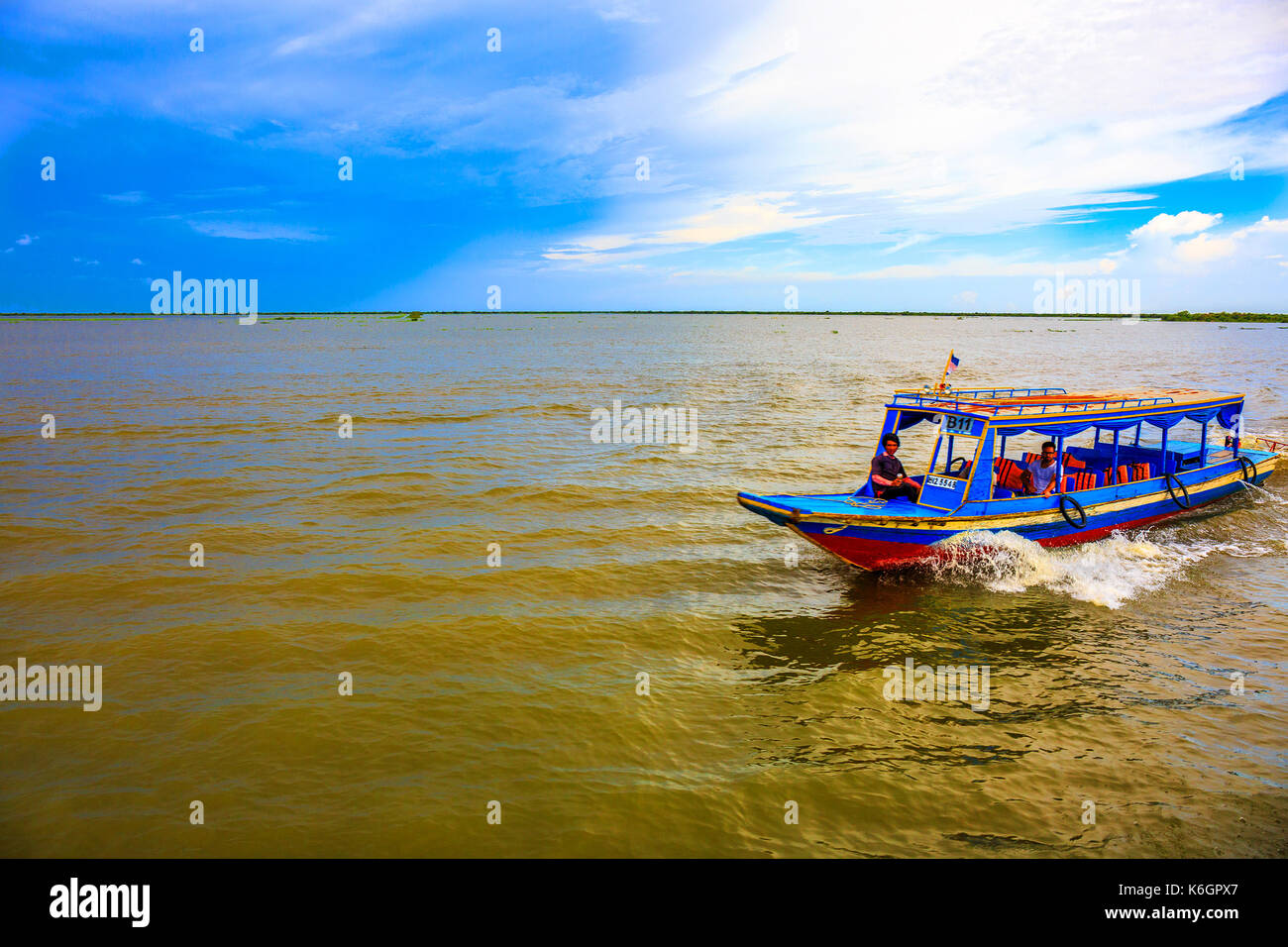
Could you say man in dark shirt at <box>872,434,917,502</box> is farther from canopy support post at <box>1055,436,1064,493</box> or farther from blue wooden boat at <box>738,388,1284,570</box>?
canopy support post at <box>1055,436,1064,493</box>

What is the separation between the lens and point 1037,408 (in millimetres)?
12195

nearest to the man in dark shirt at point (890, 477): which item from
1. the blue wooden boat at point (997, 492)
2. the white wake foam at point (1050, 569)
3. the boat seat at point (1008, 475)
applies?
the blue wooden boat at point (997, 492)

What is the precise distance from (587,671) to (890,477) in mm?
6199

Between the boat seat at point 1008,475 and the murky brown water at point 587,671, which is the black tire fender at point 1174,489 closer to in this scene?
the murky brown water at point 587,671

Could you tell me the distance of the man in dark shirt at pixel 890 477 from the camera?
38.2 ft

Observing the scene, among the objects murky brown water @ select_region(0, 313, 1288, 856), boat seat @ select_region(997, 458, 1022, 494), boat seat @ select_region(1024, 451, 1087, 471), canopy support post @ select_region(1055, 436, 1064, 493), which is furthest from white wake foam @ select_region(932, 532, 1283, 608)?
boat seat @ select_region(1024, 451, 1087, 471)

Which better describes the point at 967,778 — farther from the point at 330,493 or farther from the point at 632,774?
the point at 330,493

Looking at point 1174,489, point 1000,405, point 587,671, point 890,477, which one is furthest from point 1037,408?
point 587,671

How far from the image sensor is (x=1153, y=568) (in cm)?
1268

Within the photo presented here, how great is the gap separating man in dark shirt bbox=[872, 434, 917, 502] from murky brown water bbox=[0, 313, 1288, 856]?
4.75 ft

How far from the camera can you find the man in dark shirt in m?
11.6

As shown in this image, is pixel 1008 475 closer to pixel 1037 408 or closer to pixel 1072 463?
pixel 1037 408

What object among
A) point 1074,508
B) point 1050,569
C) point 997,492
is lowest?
point 1050,569
